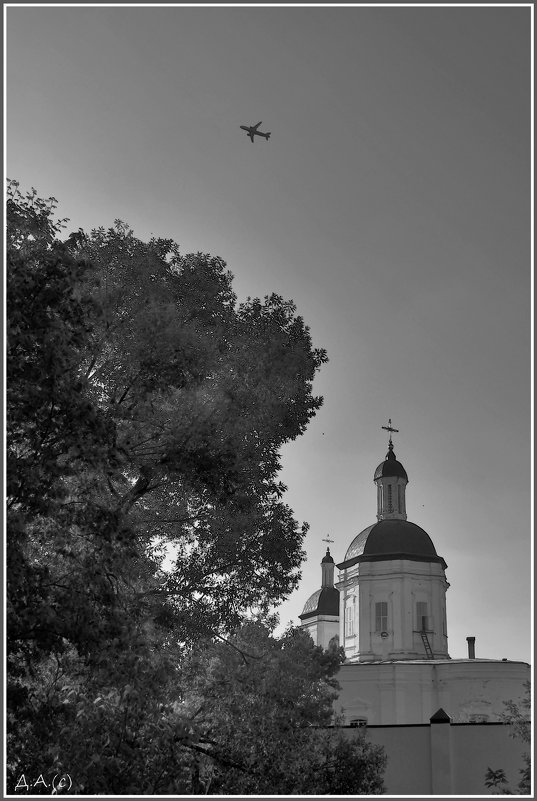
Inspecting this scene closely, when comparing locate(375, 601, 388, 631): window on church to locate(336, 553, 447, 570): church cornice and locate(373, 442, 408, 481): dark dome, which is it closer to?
locate(336, 553, 447, 570): church cornice

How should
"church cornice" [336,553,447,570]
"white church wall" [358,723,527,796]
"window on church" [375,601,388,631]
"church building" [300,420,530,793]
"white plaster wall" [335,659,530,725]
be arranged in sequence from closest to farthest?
1. "white church wall" [358,723,527,796]
2. "white plaster wall" [335,659,530,725]
3. "church building" [300,420,530,793]
4. "window on church" [375,601,388,631]
5. "church cornice" [336,553,447,570]

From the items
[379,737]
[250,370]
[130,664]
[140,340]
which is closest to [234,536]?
[250,370]

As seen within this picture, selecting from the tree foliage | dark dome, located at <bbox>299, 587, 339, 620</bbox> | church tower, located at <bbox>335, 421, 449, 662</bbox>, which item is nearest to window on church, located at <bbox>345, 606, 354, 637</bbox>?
church tower, located at <bbox>335, 421, 449, 662</bbox>

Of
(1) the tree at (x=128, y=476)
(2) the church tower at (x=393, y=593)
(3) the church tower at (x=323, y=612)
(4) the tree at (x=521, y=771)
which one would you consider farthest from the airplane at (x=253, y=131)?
(3) the church tower at (x=323, y=612)

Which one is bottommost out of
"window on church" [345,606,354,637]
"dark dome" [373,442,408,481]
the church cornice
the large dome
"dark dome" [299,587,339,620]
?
"window on church" [345,606,354,637]

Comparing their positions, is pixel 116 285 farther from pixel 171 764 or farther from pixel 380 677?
pixel 380 677

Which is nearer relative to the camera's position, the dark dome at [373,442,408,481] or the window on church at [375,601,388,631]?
the window on church at [375,601,388,631]

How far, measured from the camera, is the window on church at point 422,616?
43344 millimetres

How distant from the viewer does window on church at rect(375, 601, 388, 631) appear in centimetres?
4356

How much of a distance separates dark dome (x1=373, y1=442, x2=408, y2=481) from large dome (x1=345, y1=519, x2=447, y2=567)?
2731 millimetres

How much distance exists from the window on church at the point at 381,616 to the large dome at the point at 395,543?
241 centimetres

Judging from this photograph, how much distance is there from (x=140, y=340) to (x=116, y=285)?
205 centimetres

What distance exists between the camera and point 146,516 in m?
15.0

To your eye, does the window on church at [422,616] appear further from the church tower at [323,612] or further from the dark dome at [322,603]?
the dark dome at [322,603]
